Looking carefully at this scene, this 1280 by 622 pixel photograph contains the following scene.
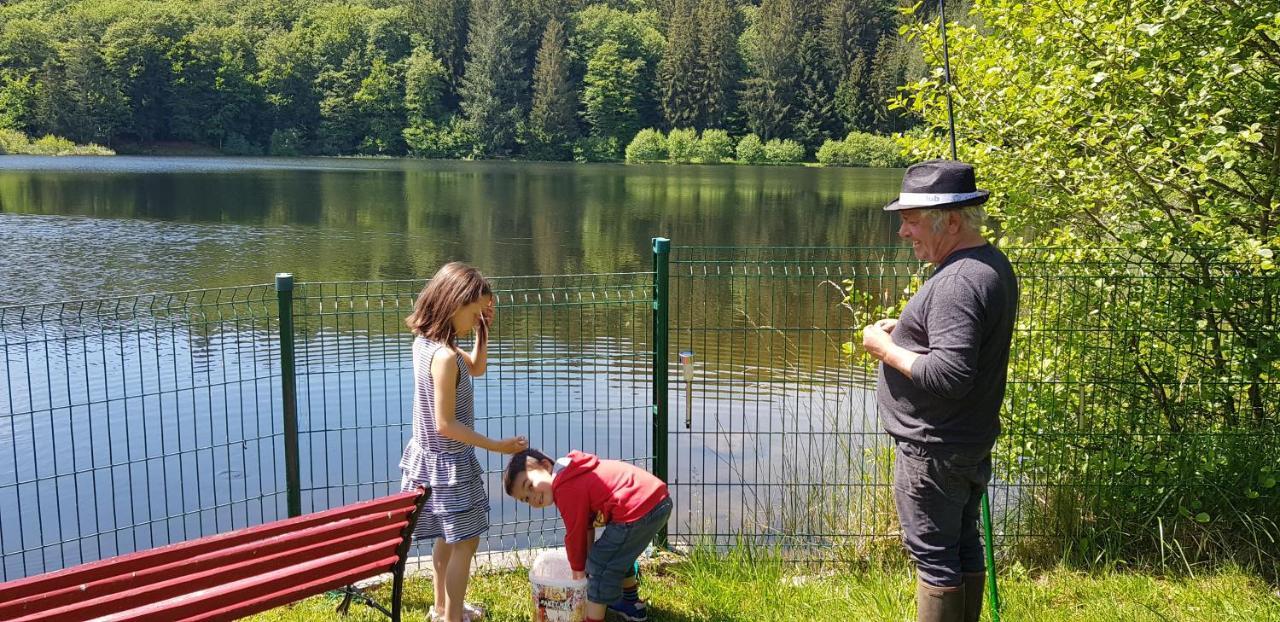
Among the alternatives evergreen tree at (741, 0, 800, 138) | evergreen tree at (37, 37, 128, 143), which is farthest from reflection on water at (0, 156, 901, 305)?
evergreen tree at (741, 0, 800, 138)

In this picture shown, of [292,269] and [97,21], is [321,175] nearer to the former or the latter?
[292,269]

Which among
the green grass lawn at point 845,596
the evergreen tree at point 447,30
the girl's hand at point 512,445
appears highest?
the evergreen tree at point 447,30

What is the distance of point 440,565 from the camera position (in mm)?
4449

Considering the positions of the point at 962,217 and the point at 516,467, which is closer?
the point at 962,217

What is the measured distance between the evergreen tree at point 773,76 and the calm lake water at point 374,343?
94.0ft

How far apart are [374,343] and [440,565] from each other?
9.20 m

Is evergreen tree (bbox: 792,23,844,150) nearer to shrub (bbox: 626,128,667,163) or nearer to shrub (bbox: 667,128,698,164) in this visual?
shrub (bbox: 667,128,698,164)

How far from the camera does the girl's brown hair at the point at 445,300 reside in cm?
404

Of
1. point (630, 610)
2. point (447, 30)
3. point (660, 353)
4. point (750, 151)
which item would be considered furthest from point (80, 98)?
point (630, 610)

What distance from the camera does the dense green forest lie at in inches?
3359

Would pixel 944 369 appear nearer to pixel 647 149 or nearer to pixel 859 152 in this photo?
pixel 859 152

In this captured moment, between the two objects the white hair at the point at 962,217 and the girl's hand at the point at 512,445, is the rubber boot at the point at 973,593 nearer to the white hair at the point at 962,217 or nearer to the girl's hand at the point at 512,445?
the white hair at the point at 962,217

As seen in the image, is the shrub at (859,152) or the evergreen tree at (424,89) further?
the evergreen tree at (424,89)

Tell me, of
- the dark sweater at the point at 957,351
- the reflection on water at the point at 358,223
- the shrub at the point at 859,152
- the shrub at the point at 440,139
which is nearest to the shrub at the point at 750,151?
the shrub at the point at 859,152
